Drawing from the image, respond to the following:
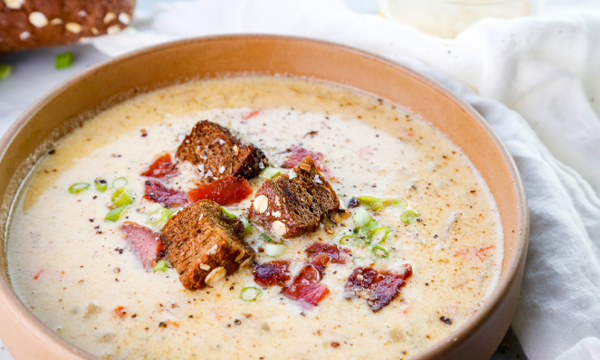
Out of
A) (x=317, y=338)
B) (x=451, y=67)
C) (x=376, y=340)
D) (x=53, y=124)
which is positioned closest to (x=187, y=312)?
(x=317, y=338)

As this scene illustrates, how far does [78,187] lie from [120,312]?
0.73 meters

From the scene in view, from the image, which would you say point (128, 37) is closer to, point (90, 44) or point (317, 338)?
point (90, 44)

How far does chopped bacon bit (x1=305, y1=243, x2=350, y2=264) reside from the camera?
2205 millimetres

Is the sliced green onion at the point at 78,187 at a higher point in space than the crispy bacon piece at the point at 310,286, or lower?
lower

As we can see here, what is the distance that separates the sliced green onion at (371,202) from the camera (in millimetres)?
2424

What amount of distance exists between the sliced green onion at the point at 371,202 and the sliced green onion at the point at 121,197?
3.04 ft

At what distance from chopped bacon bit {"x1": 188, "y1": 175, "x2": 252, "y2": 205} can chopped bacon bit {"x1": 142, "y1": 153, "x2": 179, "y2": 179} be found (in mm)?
205

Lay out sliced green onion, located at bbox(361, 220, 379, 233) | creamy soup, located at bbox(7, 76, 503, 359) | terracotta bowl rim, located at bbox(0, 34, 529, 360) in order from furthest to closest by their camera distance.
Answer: sliced green onion, located at bbox(361, 220, 379, 233)
creamy soup, located at bbox(7, 76, 503, 359)
terracotta bowl rim, located at bbox(0, 34, 529, 360)

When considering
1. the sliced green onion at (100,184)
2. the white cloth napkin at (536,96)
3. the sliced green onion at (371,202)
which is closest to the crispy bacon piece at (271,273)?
the sliced green onion at (371,202)

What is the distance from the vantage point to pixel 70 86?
9.36 feet

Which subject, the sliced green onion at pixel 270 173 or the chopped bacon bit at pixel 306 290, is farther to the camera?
the sliced green onion at pixel 270 173

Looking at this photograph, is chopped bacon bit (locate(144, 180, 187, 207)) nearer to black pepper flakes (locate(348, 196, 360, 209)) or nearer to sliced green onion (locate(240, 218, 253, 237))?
sliced green onion (locate(240, 218, 253, 237))

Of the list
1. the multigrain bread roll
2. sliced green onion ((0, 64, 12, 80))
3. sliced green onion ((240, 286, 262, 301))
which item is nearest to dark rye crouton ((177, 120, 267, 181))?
sliced green onion ((240, 286, 262, 301))

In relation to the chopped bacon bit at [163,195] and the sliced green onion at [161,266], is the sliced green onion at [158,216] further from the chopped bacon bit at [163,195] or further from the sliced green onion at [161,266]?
the sliced green onion at [161,266]
